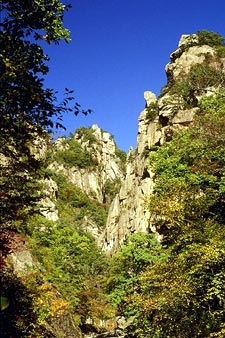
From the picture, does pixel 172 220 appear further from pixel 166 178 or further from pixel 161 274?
pixel 166 178

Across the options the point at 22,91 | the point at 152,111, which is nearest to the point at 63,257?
the point at 152,111

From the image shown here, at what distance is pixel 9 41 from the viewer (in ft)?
24.8

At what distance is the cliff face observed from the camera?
46719mm

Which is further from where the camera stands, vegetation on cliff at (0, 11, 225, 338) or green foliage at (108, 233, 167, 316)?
green foliage at (108, 233, 167, 316)

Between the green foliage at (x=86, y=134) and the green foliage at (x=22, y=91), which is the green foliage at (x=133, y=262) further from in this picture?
the green foliage at (x=86, y=134)

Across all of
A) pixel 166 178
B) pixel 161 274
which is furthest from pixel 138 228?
pixel 161 274

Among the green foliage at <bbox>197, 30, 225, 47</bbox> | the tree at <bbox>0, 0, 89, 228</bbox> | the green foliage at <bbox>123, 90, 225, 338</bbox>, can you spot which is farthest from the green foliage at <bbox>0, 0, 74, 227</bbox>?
the green foliage at <bbox>197, 30, 225, 47</bbox>

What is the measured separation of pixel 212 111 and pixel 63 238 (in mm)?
23011

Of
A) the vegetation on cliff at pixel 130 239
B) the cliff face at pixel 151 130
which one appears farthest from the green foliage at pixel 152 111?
the vegetation on cliff at pixel 130 239

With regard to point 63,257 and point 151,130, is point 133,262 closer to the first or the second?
point 63,257

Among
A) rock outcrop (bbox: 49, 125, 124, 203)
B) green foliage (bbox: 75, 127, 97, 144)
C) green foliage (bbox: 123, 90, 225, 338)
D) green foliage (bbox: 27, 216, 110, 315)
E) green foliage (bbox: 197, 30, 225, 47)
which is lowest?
green foliage (bbox: 123, 90, 225, 338)

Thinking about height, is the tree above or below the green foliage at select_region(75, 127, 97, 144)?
below

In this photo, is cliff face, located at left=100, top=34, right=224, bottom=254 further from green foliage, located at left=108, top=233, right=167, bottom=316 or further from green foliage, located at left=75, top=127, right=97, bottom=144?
green foliage, located at left=75, top=127, right=97, bottom=144

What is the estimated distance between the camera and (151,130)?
52.9 metres
